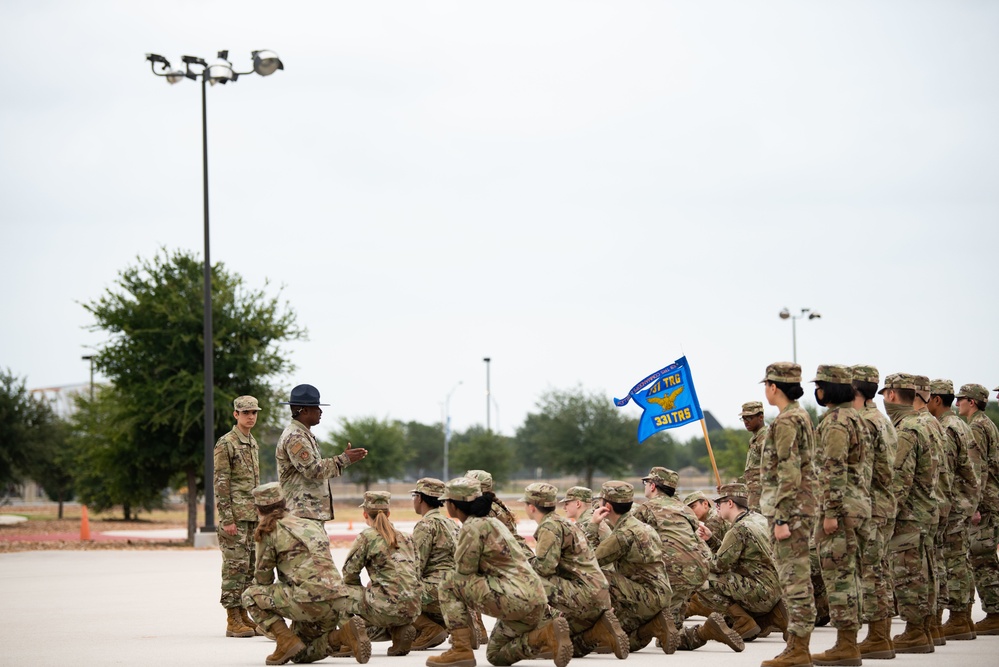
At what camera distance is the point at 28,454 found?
5109cm

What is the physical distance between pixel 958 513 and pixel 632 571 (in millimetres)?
3277

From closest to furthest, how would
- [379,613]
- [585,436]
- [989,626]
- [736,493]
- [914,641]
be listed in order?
[914,641] → [379,613] → [989,626] → [736,493] → [585,436]

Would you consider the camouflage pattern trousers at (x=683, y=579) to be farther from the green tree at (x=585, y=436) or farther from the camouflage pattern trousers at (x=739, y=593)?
the green tree at (x=585, y=436)

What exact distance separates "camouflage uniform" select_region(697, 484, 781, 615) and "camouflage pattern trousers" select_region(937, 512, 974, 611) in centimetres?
152

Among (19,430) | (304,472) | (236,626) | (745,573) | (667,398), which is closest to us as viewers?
(304,472)

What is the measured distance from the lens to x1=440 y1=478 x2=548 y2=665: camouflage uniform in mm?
9820

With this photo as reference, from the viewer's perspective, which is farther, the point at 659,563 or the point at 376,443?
the point at 376,443

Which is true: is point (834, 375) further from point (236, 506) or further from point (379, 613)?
point (236, 506)

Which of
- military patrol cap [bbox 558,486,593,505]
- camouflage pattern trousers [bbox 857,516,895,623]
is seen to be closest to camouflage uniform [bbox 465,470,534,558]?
military patrol cap [bbox 558,486,593,505]

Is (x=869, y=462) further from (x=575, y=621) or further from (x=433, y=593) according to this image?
(x=433, y=593)

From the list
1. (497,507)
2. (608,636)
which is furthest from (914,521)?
(497,507)

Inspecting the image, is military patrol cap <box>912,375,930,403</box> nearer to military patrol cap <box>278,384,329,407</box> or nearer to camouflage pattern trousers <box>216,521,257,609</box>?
military patrol cap <box>278,384,329,407</box>

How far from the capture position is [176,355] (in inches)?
1226

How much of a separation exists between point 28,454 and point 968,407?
45.1 m
